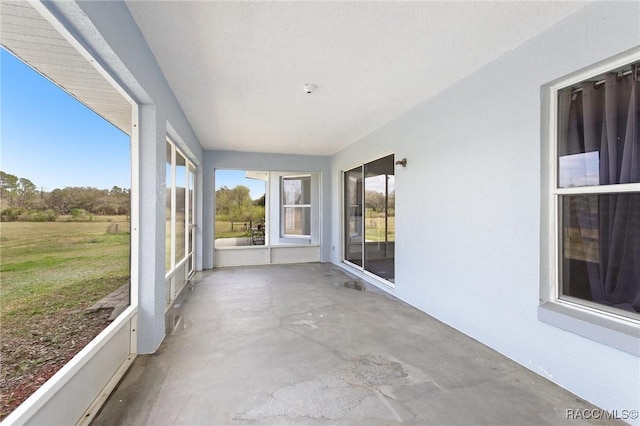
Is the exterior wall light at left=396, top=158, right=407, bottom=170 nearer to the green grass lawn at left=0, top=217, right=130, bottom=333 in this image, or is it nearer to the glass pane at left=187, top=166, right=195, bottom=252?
the green grass lawn at left=0, top=217, right=130, bottom=333

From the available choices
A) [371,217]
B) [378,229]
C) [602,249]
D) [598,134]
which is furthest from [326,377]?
[371,217]

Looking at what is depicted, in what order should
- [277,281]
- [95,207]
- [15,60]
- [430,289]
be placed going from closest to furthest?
1. [15,60]
2. [95,207]
3. [430,289]
4. [277,281]

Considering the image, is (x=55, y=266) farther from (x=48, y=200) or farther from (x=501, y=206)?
(x=501, y=206)

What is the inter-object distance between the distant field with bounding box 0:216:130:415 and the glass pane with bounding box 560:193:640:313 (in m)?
3.47

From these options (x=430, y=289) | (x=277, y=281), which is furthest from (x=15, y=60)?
(x=277, y=281)

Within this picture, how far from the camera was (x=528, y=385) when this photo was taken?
7.00ft

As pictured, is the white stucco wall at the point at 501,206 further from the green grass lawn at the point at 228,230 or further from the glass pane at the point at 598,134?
the green grass lawn at the point at 228,230

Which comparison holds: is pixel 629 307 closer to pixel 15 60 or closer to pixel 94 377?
pixel 94 377

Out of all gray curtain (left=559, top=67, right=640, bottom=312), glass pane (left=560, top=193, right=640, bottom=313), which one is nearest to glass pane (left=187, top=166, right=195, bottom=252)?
glass pane (left=560, top=193, right=640, bottom=313)

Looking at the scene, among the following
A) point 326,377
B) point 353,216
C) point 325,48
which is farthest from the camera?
point 353,216

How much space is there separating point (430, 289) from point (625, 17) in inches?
113

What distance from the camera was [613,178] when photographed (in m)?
1.95

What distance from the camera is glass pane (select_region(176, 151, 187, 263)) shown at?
446 centimetres

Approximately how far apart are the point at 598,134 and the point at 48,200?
354 cm
